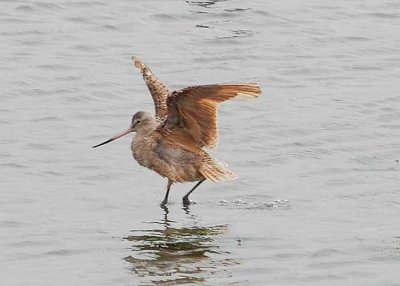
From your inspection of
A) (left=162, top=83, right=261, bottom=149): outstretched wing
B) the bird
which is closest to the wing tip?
(left=162, top=83, right=261, bottom=149): outstretched wing

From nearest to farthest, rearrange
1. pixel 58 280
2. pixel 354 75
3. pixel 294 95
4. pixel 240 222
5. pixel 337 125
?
pixel 58 280 → pixel 240 222 → pixel 337 125 → pixel 294 95 → pixel 354 75

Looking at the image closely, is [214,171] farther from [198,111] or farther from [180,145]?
[198,111]

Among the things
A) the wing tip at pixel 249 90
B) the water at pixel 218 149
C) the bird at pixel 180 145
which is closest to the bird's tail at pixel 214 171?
the bird at pixel 180 145

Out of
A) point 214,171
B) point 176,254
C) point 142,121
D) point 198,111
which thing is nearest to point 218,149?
point 142,121

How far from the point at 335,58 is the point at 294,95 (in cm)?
209

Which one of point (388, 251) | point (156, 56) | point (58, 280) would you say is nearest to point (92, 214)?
point (58, 280)

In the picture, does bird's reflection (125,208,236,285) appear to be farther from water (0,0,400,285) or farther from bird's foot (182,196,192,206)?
bird's foot (182,196,192,206)

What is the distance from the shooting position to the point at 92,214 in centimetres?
1070

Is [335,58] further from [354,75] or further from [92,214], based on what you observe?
[92,214]

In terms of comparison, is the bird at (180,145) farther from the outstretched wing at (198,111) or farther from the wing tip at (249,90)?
the wing tip at (249,90)

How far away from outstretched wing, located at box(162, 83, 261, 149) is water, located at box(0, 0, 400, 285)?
1.88 feet

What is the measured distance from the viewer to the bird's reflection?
903 centimetres

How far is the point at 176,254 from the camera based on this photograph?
9641 millimetres

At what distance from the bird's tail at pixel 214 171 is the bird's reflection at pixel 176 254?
19.8 inches
